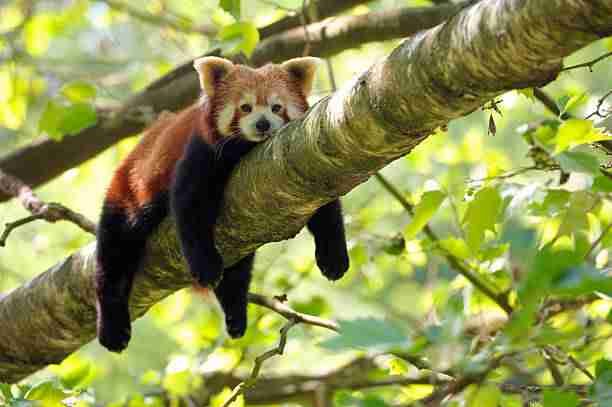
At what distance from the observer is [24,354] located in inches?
135

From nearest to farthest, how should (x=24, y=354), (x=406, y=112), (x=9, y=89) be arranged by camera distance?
(x=406, y=112), (x=24, y=354), (x=9, y=89)

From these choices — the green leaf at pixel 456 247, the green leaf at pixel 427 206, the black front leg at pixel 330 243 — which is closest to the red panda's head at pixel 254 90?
the black front leg at pixel 330 243

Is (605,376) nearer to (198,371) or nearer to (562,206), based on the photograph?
Answer: (562,206)

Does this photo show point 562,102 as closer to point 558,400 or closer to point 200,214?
point 558,400

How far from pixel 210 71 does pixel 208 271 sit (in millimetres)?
1064

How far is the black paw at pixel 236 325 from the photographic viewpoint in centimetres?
358

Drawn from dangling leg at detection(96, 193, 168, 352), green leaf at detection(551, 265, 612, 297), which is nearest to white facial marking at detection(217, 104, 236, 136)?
dangling leg at detection(96, 193, 168, 352)

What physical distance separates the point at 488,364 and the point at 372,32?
2980mm

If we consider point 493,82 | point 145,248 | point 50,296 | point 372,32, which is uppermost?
point 493,82

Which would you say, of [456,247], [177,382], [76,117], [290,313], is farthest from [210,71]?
[177,382]

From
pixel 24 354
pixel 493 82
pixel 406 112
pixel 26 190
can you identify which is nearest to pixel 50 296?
pixel 24 354

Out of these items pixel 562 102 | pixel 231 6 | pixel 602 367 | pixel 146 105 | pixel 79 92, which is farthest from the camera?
pixel 146 105

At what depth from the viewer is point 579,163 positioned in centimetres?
194

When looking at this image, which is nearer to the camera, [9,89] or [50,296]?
[50,296]
